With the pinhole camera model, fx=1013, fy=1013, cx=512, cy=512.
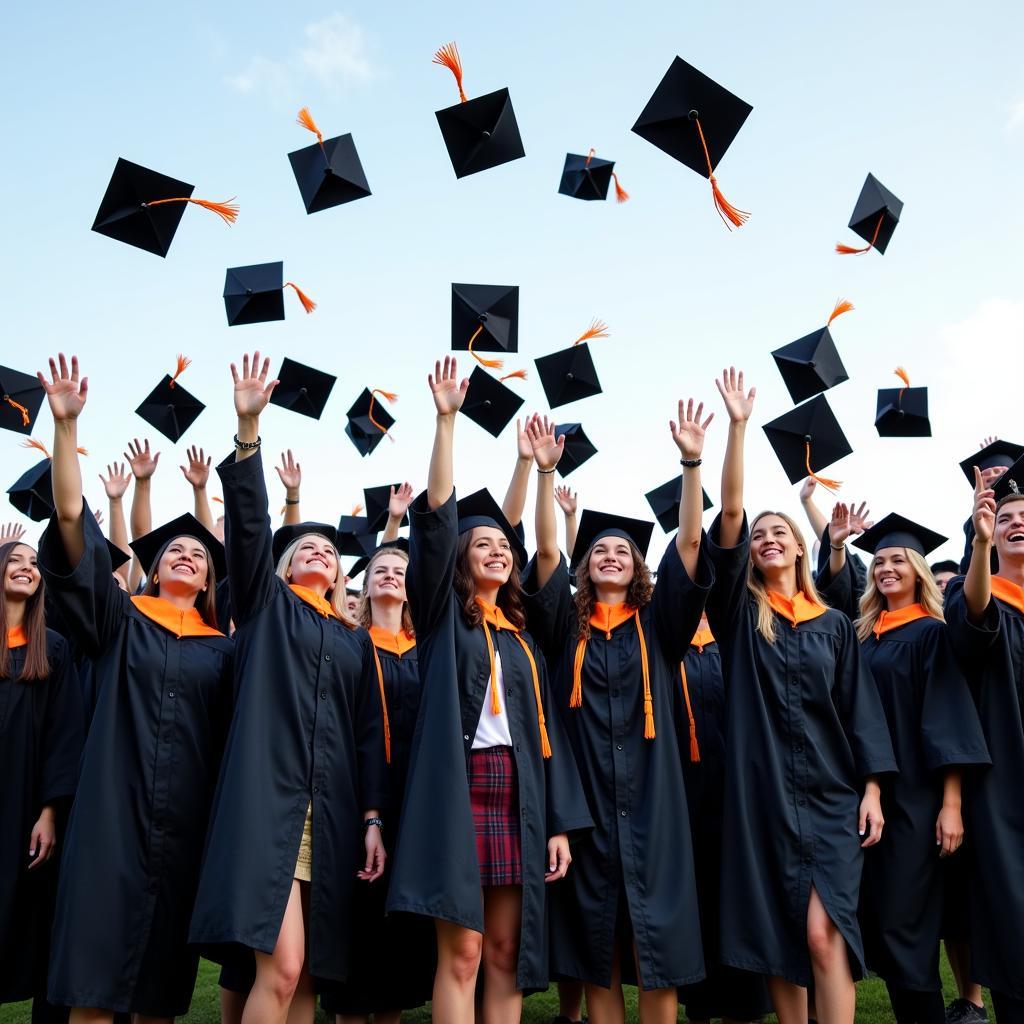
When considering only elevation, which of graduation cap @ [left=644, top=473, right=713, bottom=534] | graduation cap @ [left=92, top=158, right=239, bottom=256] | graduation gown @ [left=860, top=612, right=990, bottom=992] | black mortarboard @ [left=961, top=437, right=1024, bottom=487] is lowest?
graduation gown @ [left=860, top=612, right=990, bottom=992]

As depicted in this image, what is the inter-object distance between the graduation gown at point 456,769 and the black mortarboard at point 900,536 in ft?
6.29

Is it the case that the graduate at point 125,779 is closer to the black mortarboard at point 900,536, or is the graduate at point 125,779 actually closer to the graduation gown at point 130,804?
the graduation gown at point 130,804

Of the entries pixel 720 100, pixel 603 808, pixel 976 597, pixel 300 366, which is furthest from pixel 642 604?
pixel 300 366

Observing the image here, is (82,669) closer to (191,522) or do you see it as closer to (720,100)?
(191,522)

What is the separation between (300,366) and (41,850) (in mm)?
3464

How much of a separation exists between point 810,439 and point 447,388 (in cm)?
276

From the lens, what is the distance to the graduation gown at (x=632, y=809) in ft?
12.9

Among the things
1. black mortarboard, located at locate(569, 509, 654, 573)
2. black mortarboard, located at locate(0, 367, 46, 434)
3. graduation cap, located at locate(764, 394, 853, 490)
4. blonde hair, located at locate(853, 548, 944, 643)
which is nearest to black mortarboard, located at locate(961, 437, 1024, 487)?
graduation cap, located at locate(764, 394, 853, 490)

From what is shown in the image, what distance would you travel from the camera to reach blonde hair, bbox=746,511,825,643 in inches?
173

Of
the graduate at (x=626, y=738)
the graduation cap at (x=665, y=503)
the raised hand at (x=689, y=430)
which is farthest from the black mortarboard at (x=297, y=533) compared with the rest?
the graduation cap at (x=665, y=503)

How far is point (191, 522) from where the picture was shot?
459cm

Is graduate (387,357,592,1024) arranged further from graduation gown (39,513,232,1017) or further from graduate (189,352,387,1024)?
graduation gown (39,513,232,1017)

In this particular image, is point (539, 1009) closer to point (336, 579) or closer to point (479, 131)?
point (336, 579)

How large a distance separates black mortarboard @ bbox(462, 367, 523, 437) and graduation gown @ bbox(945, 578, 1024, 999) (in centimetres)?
293
